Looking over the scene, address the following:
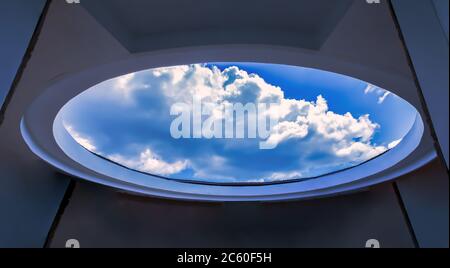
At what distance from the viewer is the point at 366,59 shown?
4738mm

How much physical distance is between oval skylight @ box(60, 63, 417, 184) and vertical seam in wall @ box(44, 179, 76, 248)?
1418 millimetres

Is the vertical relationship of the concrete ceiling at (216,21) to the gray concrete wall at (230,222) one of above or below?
above

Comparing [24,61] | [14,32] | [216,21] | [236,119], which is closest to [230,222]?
[236,119]

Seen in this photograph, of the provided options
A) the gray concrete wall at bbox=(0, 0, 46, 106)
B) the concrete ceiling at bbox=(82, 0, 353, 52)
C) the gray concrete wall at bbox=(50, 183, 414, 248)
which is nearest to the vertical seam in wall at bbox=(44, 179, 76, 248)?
the gray concrete wall at bbox=(50, 183, 414, 248)

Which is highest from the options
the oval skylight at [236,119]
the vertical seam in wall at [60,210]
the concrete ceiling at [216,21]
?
the oval skylight at [236,119]

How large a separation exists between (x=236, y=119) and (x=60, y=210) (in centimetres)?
564

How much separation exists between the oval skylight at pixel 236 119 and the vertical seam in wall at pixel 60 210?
1418mm

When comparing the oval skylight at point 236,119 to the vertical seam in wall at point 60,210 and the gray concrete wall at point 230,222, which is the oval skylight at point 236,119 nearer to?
the vertical seam in wall at point 60,210

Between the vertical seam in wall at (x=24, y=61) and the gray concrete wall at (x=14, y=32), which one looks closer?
the gray concrete wall at (x=14, y=32)

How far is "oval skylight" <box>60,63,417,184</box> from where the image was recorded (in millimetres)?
7457

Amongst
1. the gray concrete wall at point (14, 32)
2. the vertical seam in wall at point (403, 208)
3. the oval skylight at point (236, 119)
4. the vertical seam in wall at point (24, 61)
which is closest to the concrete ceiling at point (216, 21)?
the vertical seam in wall at point (24, 61)

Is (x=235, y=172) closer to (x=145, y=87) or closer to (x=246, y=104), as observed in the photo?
(x=246, y=104)

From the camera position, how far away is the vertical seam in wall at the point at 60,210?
8742 mm

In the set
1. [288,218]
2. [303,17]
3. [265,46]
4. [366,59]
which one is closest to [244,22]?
[265,46]
